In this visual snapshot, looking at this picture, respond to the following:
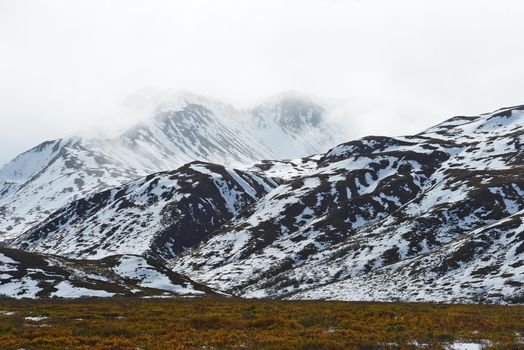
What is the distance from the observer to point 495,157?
19962 centimetres

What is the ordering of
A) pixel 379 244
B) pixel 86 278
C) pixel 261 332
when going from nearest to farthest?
pixel 261 332 → pixel 86 278 → pixel 379 244

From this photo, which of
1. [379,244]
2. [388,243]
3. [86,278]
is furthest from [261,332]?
[379,244]

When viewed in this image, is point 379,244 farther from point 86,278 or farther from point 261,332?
point 261,332

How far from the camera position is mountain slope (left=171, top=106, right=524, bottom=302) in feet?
314

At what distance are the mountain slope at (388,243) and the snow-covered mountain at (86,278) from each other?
66.0 ft

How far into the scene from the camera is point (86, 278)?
96.1 metres

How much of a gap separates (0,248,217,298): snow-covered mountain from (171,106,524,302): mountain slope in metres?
20.1

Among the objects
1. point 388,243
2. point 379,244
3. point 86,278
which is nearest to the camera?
point 86,278

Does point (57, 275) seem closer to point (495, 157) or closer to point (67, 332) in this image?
point (67, 332)

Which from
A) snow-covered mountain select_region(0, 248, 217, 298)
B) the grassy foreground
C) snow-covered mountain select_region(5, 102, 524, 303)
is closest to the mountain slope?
snow-covered mountain select_region(5, 102, 524, 303)

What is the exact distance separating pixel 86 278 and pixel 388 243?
7170 cm

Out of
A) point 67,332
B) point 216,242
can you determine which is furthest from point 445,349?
point 216,242

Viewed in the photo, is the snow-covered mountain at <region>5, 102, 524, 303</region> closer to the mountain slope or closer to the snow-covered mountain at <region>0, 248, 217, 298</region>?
the mountain slope

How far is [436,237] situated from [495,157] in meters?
88.5
